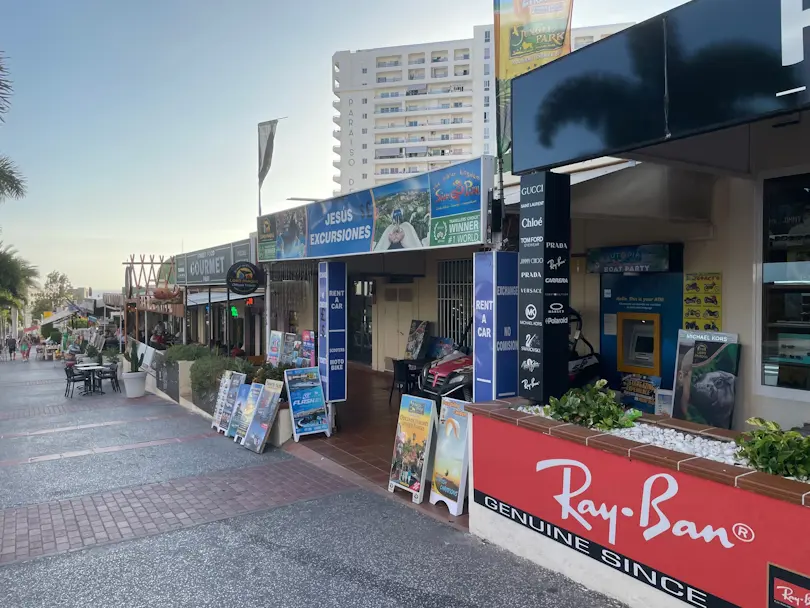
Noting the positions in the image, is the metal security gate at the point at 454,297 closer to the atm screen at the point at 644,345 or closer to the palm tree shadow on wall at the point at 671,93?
the atm screen at the point at 644,345

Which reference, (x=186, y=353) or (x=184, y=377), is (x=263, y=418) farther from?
(x=186, y=353)

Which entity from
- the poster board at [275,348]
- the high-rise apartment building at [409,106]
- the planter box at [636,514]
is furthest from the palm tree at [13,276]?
the high-rise apartment building at [409,106]

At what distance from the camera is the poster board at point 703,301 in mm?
6438

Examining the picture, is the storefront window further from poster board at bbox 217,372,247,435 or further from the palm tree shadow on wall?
poster board at bbox 217,372,247,435

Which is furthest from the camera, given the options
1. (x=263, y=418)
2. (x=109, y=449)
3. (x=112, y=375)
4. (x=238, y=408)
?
(x=112, y=375)

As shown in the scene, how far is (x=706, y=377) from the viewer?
6.24m

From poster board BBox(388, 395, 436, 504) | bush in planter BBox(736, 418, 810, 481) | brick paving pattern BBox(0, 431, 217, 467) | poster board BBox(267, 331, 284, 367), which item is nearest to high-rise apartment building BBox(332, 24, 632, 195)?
poster board BBox(267, 331, 284, 367)

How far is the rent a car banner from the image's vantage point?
5598 millimetres

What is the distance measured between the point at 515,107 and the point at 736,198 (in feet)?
9.40

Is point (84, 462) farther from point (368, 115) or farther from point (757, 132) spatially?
point (368, 115)

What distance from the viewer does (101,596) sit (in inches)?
161

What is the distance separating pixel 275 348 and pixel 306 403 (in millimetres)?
2799

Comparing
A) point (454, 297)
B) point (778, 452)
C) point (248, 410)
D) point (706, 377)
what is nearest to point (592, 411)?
point (778, 452)

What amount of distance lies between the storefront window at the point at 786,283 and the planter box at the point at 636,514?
2075 millimetres
